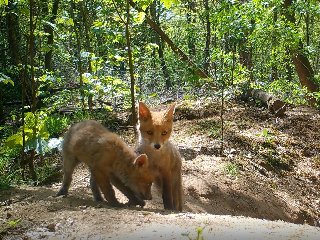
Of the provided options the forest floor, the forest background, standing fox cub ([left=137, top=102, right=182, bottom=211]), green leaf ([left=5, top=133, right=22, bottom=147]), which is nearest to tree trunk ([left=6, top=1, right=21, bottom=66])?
the forest background

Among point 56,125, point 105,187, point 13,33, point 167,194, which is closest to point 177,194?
point 167,194

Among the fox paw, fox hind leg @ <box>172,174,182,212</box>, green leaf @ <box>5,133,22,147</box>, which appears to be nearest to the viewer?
the fox paw

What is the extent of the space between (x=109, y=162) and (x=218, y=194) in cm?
292

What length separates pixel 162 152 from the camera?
6832 mm

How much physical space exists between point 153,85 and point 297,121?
11.7 metres

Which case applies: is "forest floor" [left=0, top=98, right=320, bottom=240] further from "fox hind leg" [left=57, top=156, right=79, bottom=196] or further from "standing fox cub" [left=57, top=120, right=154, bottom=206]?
"standing fox cub" [left=57, top=120, right=154, bottom=206]

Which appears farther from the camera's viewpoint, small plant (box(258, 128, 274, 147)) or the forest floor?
small plant (box(258, 128, 274, 147))

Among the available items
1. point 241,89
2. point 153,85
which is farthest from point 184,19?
point 241,89

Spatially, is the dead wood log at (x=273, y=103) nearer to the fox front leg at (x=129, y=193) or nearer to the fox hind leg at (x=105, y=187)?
the fox front leg at (x=129, y=193)

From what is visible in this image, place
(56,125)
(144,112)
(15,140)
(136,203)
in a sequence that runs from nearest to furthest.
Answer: (136,203) < (144,112) < (15,140) < (56,125)

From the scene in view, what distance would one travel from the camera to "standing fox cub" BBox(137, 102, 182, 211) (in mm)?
6750

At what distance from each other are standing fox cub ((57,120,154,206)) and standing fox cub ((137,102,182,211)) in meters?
0.31

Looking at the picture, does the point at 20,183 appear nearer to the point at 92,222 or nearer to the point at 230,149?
the point at 92,222

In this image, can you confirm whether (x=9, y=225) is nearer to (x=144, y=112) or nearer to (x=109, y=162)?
(x=109, y=162)
